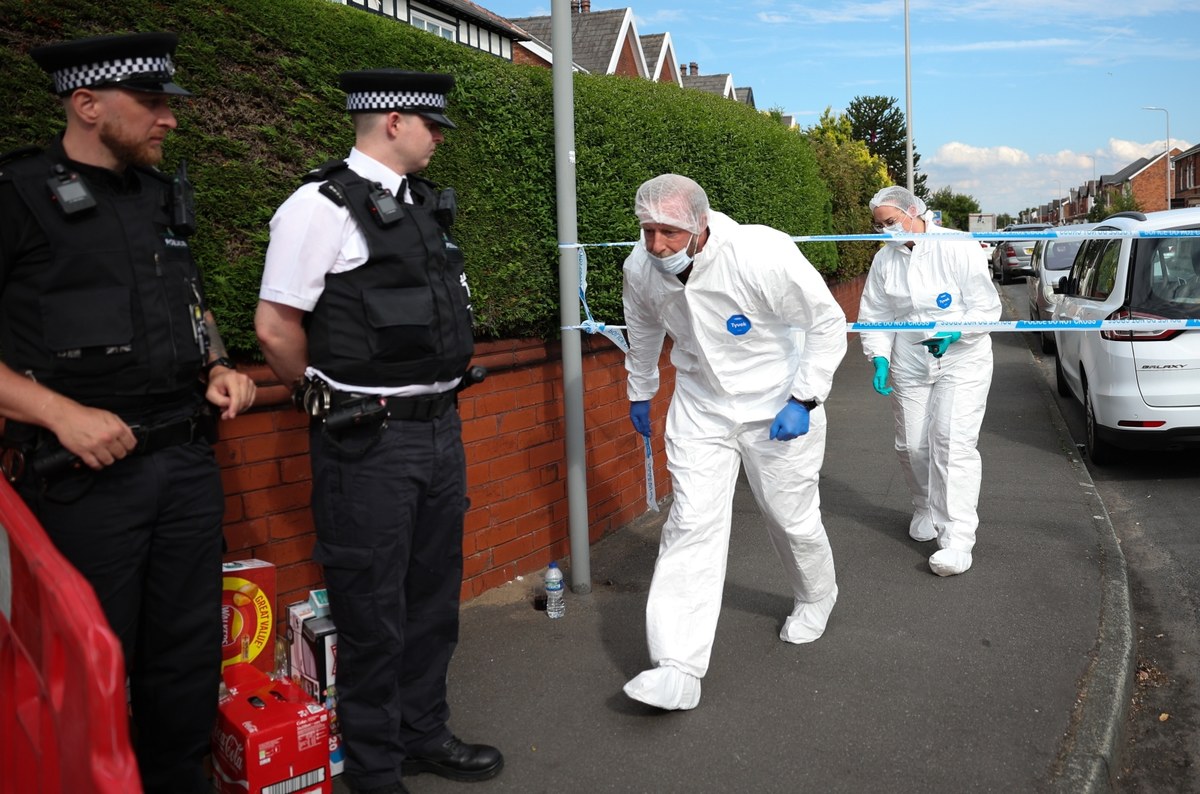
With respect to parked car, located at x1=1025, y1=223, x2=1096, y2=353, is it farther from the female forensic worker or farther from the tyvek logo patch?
the tyvek logo patch

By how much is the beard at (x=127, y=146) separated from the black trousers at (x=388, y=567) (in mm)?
882

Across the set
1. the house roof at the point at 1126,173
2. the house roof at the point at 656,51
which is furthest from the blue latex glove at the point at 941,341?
the house roof at the point at 1126,173

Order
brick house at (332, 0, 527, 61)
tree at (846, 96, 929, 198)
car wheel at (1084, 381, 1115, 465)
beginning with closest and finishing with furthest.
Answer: car wheel at (1084, 381, 1115, 465), brick house at (332, 0, 527, 61), tree at (846, 96, 929, 198)

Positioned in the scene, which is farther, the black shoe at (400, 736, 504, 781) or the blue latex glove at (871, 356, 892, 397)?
the blue latex glove at (871, 356, 892, 397)

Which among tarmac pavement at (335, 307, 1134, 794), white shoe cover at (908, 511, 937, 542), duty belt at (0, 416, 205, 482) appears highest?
duty belt at (0, 416, 205, 482)

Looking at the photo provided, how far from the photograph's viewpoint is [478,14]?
80.0 ft

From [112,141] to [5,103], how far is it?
26.4 inches

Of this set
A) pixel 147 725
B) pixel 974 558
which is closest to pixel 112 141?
A: pixel 147 725

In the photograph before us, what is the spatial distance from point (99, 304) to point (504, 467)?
274cm

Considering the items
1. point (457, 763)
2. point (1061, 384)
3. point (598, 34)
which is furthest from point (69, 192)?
point (598, 34)

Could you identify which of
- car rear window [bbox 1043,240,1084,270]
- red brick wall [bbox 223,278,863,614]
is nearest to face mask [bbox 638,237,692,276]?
red brick wall [bbox 223,278,863,614]

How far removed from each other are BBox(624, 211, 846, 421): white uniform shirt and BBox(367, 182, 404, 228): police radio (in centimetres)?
133

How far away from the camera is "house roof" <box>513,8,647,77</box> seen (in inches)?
1515

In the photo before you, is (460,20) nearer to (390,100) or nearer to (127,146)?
(390,100)
